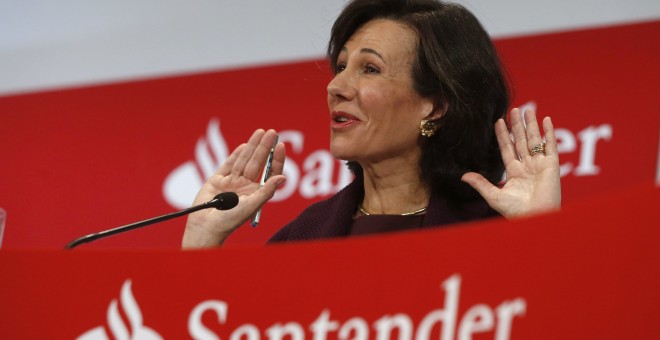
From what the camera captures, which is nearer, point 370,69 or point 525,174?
point 525,174

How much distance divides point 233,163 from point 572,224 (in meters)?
A: 1.20

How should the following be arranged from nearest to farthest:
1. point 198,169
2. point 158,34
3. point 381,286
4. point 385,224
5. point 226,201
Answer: point 381,286, point 226,201, point 385,224, point 198,169, point 158,34

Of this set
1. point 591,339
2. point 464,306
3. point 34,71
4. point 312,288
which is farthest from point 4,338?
point 34,71

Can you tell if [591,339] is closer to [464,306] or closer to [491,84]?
[464,306]

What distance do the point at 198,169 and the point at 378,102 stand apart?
1.16 meters

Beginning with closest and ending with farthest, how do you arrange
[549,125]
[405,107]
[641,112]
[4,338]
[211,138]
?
[4,338]
[549,125]
[405,107]
[641,112]
[211,138]

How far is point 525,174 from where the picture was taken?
1.68 metres

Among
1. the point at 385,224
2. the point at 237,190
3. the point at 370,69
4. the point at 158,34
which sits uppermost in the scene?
the point at 158,34

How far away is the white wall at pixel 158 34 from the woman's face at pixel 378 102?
0.78 m

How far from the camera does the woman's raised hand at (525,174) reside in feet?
5.31

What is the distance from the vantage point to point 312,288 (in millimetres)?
889

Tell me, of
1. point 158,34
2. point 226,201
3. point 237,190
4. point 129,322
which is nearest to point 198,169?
point 158,34

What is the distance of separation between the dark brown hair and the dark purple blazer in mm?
45

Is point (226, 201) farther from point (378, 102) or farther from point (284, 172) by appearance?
point (284, 172)
